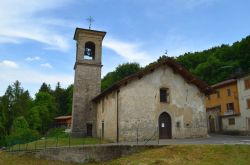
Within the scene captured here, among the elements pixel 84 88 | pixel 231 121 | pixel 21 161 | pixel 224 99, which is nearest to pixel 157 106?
pixel 84 88

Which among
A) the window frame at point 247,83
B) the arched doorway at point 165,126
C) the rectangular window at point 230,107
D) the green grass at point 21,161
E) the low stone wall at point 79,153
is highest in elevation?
the window frame at point 247,83

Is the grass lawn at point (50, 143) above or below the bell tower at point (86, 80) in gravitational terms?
below

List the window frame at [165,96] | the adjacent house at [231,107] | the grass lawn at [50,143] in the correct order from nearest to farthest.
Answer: the grass lawn at [50,143] → the window frame at [165,96] → the adjacent house at [231,107]

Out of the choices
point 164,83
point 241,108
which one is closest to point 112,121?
point 164,83

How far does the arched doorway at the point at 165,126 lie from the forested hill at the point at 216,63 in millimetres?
25670

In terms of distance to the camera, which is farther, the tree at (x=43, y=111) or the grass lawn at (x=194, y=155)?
the tree at (x=43, y=111)

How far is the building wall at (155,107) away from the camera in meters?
24.0

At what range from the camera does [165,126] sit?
25.2m

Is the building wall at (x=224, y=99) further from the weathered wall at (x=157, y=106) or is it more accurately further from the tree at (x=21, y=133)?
the tree at (x=21, y=133)

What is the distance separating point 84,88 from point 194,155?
67.1 ft

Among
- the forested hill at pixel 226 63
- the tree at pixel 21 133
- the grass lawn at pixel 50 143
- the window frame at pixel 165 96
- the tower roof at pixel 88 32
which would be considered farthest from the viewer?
the forested hill at pixel 226 63

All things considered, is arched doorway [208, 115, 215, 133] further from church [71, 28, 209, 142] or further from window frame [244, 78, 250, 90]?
church [71, 28, 209, 142]

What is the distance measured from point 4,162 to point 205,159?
12159 millimetres

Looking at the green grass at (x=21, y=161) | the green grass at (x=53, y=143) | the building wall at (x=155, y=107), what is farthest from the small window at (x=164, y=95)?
the green grass at (x=21, y=161)
